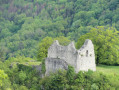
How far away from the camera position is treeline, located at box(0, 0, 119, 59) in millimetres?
104312

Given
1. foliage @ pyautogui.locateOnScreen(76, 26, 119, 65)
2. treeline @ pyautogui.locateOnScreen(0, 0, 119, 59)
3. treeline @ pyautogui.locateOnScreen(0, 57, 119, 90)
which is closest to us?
treeline @ pyautogui.locateOnScreen(0, 57, 119, 90)

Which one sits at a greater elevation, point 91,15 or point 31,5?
point 31,5

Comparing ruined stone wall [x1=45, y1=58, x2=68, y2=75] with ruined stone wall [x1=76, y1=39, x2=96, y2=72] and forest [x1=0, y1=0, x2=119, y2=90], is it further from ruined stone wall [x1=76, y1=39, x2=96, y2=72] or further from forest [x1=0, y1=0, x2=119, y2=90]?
ruined stone wall [x1=76, y1=39, x2=96, y2=72]

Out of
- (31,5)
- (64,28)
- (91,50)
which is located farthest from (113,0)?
(91,50)

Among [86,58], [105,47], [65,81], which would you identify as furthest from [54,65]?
[105,47]

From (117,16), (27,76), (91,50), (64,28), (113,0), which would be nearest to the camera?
(91,50)

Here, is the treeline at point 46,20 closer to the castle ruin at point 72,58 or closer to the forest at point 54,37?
the forest at point 54,37

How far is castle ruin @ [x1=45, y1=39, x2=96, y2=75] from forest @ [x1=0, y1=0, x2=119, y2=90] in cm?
113

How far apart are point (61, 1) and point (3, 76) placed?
106146 mm

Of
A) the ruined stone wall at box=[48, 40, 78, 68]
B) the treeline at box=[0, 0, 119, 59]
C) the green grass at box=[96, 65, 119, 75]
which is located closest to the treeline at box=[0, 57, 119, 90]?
the ruined stone wall at box=[48, 40, 78, 68]

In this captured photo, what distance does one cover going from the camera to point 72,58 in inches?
1494

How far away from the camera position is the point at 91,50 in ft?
128

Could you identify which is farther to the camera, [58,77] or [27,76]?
[27,76]

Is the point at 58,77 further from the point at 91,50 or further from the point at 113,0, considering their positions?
the point at 113,0
